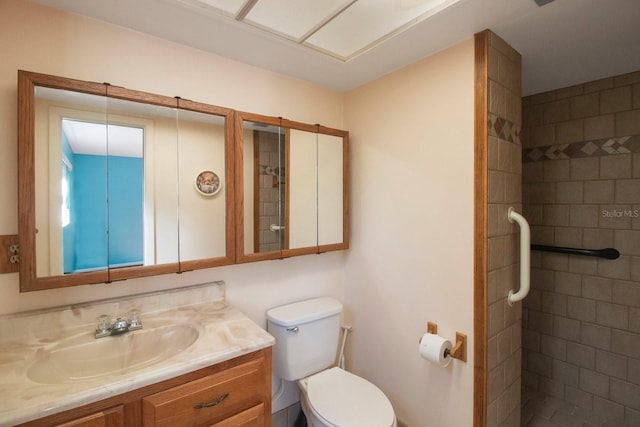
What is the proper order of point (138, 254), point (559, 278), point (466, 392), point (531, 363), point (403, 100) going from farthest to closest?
point (531, 363)
point (559, 278)
point (403, 100)
point (466, 392)
point (138, 254)

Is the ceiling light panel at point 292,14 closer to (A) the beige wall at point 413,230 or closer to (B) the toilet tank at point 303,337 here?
(A) the beige wall at point 413,230

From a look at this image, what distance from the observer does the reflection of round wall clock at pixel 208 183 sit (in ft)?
4.67

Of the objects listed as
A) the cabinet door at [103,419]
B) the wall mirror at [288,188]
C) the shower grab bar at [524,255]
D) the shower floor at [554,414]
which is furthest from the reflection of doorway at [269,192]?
the shower floor at [554,414]

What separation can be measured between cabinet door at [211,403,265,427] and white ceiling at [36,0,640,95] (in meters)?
1.65

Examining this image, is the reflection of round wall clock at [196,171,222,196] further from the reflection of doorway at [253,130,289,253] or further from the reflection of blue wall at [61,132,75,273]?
the reflection of blue wall at [61,132,75,273]

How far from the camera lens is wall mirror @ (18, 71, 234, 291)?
1.06 meters

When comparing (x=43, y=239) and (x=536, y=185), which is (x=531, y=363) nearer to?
(x=536, y=185)

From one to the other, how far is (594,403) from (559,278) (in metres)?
0.82

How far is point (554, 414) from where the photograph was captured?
1.91 m

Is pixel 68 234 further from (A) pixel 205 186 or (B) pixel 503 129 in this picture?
(B) pixel 503 129

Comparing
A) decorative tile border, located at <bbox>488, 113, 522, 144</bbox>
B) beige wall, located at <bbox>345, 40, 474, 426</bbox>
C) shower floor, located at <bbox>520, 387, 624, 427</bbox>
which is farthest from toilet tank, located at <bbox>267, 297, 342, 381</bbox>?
shower floor, located at <bbox>520, 387, 624, 427</bbox>

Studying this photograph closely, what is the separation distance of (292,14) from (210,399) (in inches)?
63.9

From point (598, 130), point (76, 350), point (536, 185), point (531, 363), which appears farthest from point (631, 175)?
point (76, 350)

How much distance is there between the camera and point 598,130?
1.86 meters
